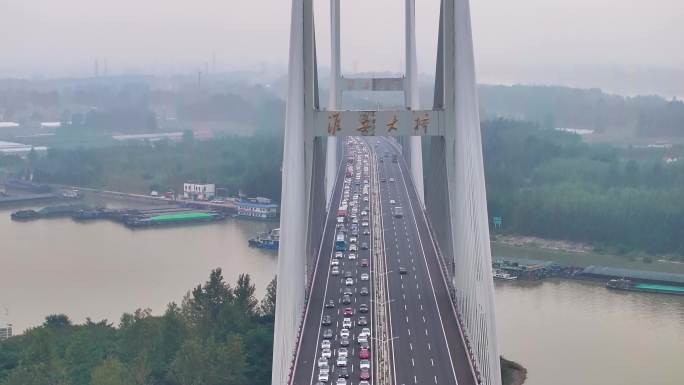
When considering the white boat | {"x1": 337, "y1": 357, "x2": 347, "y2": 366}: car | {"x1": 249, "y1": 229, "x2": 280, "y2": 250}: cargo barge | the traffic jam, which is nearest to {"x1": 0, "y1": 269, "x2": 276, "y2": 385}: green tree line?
the traffic jam

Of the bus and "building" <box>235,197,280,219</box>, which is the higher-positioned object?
the bus

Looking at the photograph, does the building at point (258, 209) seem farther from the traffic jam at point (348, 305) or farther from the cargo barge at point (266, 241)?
the traffic jam at point (348, 305)

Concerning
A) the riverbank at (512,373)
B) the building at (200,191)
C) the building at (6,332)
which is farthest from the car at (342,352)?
the building at (200,191)

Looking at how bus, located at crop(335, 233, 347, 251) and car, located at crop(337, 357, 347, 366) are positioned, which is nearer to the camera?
car, located at crop(337, 357, 347, 366)

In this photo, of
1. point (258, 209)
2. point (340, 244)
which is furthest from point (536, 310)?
point (258, 209)

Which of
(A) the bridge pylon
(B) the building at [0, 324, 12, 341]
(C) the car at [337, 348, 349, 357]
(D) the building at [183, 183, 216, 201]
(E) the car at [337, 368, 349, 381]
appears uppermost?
(A) the bridge pylon

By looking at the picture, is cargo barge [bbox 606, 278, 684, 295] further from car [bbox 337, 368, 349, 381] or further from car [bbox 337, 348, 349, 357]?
car [bbox 337, 368, 349, 381]

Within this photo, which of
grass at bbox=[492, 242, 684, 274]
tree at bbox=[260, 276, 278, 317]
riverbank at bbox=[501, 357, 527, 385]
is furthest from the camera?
grass at bbox=[492, 242, 684, 274]

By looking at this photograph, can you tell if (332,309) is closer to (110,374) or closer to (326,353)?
(326,353)
